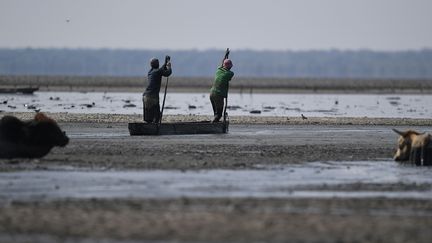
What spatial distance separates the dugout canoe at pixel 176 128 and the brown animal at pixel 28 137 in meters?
7.40

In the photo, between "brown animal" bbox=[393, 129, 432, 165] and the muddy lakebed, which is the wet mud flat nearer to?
the muddy lakebed

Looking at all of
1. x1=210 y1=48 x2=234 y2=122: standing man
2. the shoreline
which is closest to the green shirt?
x1=210 y1=48 x2=234 y2=122: standing man

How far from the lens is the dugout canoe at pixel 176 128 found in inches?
1185

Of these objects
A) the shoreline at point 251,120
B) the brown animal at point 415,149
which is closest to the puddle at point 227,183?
the brown animal at point 415,149

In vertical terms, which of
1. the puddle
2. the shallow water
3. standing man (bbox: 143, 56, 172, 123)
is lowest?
the shallow water

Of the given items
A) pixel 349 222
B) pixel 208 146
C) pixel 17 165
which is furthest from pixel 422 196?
pixel 208 146

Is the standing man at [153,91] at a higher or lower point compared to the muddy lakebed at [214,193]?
higher

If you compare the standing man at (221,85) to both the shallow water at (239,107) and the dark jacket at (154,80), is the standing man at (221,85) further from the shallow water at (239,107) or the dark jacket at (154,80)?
the shallow water at (239,107)

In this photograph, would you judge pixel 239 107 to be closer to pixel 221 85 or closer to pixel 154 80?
pixel 221 85

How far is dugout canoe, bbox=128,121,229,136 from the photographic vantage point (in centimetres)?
3011

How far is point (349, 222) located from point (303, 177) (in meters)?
5.49

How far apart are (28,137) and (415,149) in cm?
738

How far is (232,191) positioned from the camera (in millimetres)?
18266

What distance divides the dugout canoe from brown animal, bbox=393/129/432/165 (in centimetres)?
806
